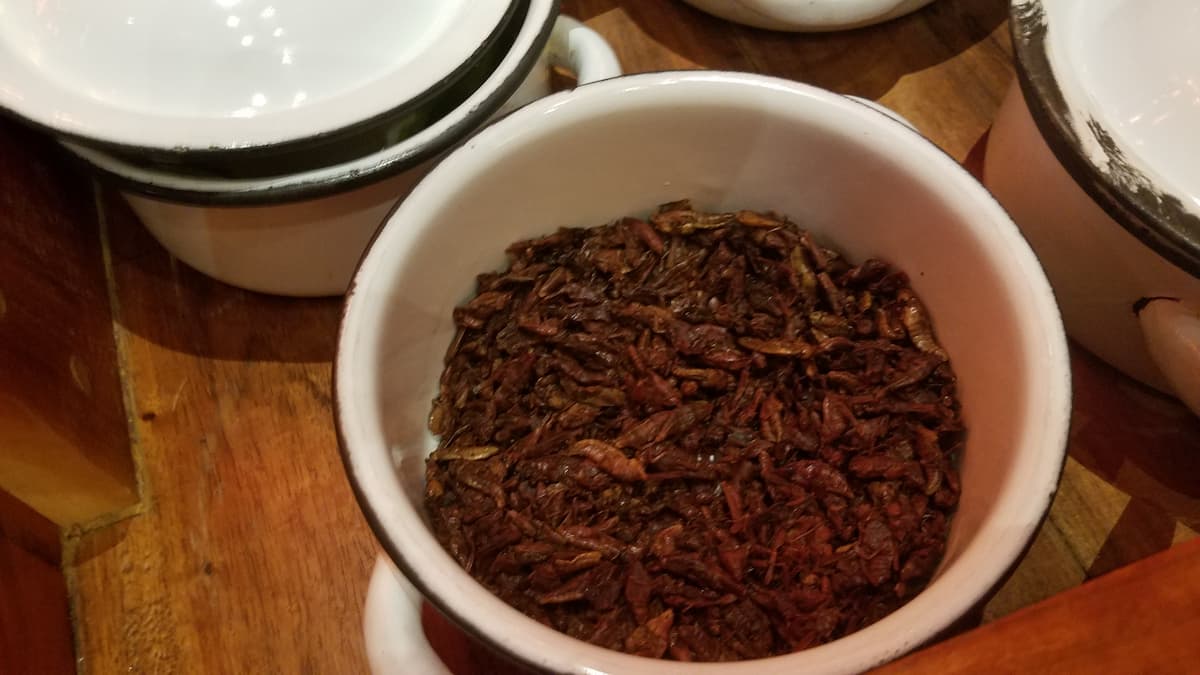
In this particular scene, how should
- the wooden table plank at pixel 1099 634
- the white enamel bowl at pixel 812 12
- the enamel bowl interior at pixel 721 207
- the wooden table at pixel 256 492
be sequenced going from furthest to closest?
1. the white enamel bowl at pixel 812 12
2. the wooden table at pixel 256 492
3. the enamel bowl interior at pixel 721 207
4. the wooden table plank at pixel 1099 634

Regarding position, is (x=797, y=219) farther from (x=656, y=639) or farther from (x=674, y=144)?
(x=656, y=639)

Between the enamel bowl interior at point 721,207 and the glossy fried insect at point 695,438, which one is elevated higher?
the enamel bowl interior at point 721,207

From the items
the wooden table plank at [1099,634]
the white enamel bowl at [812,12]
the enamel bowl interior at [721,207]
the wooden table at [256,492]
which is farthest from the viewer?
the white enamel bowl at [812,12]

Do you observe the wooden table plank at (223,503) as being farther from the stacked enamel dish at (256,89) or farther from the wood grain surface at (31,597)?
the stacked enamel dish at (256,89)

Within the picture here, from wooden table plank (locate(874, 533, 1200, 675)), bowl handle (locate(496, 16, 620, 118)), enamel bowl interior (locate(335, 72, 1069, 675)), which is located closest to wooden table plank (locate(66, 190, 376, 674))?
enamel bowl interior (locate(335, 72, 1069, 675))

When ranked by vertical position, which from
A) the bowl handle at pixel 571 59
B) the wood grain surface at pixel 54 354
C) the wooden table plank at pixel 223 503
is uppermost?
the bowl handle at pixel 571 59

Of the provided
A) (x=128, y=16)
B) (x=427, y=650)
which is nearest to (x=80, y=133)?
(x=128, y=16)

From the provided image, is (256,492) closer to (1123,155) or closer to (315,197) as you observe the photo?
(315,197)

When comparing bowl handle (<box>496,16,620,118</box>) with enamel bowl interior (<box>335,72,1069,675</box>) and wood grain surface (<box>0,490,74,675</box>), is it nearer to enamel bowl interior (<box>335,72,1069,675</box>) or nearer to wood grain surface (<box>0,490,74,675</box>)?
enamel bowl interior (<box>335,72,1069,675</box>)

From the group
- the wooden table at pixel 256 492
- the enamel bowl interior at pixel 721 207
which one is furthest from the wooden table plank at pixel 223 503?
the enamel bowl interior at pixel 721 207
